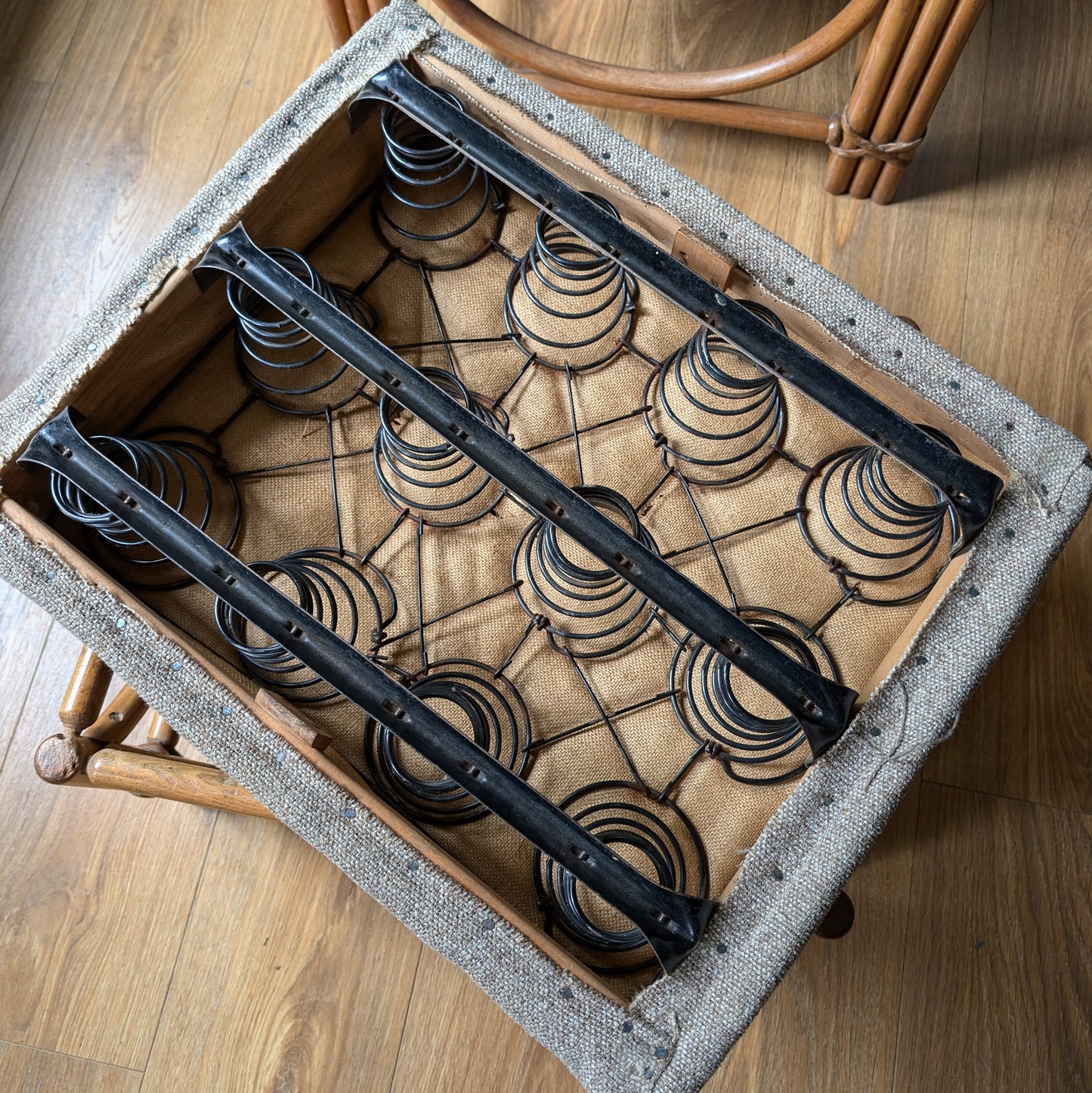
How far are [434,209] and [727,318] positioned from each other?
0.32 m

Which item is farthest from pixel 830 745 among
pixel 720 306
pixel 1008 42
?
pixel 1008 42

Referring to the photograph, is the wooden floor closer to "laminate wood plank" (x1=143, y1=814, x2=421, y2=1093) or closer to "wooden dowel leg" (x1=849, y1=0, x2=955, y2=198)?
"laminate wood plank" (x1=143, y1=814, x2=421, y2=1093)

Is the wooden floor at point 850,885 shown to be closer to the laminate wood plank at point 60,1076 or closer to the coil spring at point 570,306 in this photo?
the laminate wood plank at point 60,1076

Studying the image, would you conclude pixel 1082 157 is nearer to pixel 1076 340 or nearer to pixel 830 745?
pixel 1076 340

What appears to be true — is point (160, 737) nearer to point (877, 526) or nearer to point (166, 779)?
point (166, 779)

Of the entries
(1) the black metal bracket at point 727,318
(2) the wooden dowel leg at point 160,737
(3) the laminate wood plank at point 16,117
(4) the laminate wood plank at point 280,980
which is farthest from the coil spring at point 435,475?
(3) the laminate wood plank at point 16,117

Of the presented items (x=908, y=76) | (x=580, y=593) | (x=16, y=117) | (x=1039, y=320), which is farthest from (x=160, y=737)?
(x=1039, y=320)

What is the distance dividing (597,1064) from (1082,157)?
50.8 inches

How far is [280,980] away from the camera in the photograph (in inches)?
44.5

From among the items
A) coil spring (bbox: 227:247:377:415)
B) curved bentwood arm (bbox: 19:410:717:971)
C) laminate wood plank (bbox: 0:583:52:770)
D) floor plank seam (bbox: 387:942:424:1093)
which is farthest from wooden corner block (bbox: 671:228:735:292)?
laminate wood plank (bbox: 0:583:52:770)

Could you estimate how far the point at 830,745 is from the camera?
688 mm

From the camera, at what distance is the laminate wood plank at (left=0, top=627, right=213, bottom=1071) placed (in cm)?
113

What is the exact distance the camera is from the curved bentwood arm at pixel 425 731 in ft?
2.06

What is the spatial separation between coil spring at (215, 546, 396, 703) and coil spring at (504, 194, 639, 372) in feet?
0.80
